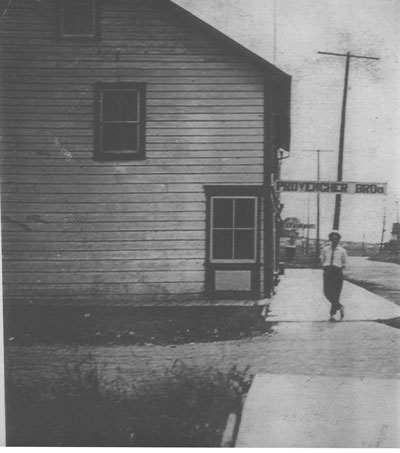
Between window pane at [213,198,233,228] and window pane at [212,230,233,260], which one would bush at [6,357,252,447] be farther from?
window pane at [213,198,233,228]

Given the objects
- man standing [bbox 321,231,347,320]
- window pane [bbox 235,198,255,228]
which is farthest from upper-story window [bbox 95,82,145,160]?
man standing [bbox 321,231,347,320]

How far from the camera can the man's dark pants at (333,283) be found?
175 inches

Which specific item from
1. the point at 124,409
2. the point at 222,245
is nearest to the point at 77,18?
the point at 222,245

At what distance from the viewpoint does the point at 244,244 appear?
5109mm

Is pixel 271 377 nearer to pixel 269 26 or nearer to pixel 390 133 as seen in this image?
pixel 390 133

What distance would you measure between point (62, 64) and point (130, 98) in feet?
1.91

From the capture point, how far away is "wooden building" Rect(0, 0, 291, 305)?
15.3 ft

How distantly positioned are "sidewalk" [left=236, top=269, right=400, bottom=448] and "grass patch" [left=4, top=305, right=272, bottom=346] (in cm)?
40

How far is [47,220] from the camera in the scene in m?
4.69

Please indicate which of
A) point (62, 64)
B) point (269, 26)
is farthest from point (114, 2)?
point (269, 26)

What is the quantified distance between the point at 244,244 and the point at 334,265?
35.7 inches

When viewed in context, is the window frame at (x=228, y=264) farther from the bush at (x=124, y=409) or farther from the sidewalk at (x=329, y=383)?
the bush at (x=124, y=409)

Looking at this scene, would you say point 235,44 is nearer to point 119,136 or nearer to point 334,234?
point 119,136

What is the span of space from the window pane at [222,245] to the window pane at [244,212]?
13cm
